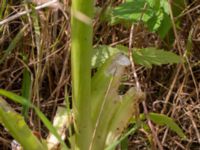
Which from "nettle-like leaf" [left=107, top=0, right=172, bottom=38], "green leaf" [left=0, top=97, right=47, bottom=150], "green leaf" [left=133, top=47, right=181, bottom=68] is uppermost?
"nettle-like leaf" [left=107, top=0, right=172, bottom=38]

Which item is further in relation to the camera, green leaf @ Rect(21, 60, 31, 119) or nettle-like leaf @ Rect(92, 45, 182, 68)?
green leaf @ Rect(21, 60, 31, 119)

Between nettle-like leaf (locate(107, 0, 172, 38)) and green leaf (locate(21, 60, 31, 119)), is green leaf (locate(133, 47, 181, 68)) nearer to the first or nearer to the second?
nettle-like leaf (locate(107, 0, 172, 38))

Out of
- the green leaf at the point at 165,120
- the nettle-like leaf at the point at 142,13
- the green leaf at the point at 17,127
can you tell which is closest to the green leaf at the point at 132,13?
the nettle-like leaf at the point at 142,13

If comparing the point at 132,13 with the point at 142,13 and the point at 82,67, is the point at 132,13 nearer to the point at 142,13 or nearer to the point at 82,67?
the point at 142,13

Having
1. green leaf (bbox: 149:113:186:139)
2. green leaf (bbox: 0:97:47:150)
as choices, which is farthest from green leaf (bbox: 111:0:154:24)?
green leaf (bbox: 0:97:47:150)

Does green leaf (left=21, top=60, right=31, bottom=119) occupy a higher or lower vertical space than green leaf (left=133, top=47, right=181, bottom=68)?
lower

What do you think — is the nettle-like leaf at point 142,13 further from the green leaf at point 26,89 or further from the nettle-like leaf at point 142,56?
the green leaf at point 26,89

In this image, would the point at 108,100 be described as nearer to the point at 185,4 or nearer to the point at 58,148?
the point at 58,148
